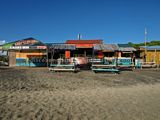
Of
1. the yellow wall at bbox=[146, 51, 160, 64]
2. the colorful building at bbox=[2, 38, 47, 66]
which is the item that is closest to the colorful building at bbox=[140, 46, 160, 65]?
the yellow wall at bbox=[146, 51, 160, 64]

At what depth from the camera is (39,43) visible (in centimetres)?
2316

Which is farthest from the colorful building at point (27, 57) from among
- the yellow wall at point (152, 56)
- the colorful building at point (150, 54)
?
the yellow wall at point (152, 56)

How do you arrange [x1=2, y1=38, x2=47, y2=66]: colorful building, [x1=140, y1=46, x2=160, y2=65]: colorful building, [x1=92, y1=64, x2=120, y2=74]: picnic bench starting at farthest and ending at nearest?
1. [x1=140, y1=46, x2=160, y2=65]: colorful building
2. [x1=2, y1=38, x2=47, y2=66]: colorful building
3. [x1=92, y1=64, x2=120, y2=74]: picnic bench

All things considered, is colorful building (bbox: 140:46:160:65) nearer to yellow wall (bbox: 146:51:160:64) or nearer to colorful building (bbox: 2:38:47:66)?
yellow wall (bbox: 146:51:160:64)

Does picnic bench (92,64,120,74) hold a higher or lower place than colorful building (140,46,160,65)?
lower

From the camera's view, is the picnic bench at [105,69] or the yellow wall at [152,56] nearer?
the picnic bench at [105,69]

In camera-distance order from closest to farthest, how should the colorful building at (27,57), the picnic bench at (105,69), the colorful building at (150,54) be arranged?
the picnic bench at (105,69)
the colorful building at (27,57)
the colorful building at (150,54)

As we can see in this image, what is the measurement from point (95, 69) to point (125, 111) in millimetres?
12880

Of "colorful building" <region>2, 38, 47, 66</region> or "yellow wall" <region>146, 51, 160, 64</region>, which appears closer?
"colorful building" <region>2, 38, 47, 66</region>

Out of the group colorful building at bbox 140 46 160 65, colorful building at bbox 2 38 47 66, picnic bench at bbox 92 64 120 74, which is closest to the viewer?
picnic bench at bbox 92 64 120 74

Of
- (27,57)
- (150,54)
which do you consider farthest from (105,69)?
(150,54)

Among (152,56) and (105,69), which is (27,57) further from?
(152,56)

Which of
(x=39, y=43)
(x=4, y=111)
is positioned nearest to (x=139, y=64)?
(x=39, y=43)

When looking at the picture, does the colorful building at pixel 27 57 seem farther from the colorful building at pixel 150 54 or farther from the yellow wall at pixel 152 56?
the yellow wall at pixel 152 56
